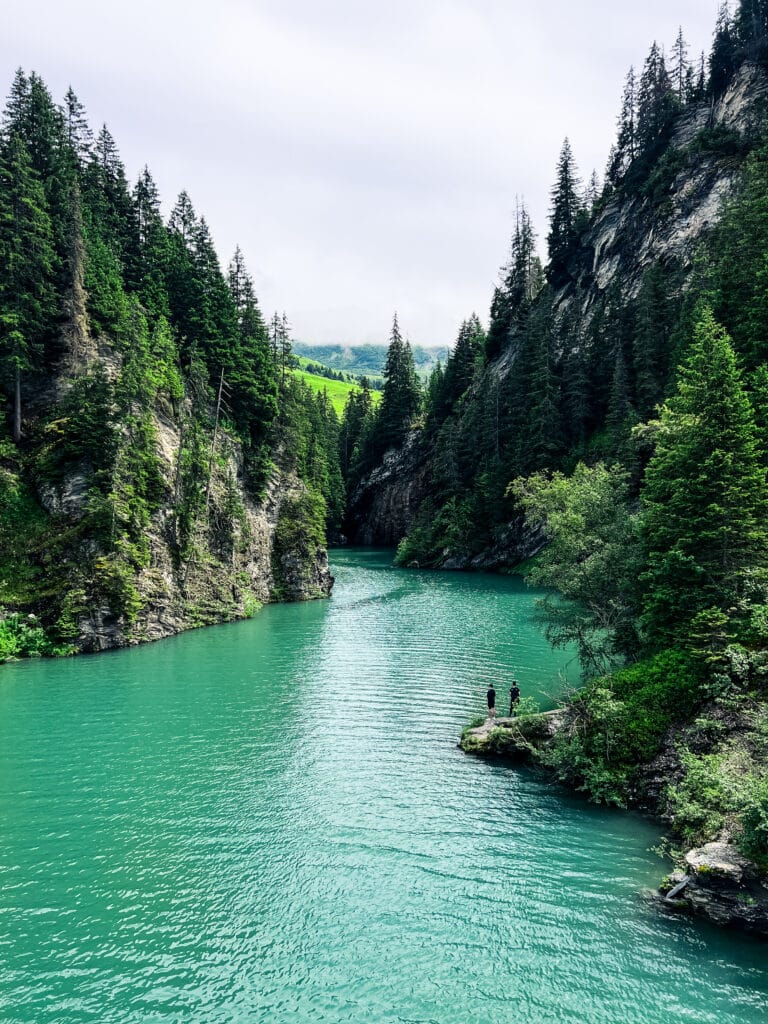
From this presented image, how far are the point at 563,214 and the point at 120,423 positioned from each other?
296 ft

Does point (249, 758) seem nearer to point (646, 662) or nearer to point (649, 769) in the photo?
point (649, 769)

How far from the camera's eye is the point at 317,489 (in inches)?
3044

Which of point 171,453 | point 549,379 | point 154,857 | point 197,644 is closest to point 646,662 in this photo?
point 154,857

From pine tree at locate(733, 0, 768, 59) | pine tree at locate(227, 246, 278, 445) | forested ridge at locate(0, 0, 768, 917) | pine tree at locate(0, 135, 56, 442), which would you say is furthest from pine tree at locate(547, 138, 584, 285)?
pine tree at locate(0, 135, 56, 442)

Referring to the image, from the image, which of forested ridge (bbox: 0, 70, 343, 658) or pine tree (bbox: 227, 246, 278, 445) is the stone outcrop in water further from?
pine tree (bbox: 227, 246, 278, 445)

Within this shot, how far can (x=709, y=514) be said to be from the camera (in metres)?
22.8

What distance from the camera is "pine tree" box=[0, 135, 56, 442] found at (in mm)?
45156

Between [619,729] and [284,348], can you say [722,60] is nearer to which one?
[284,348]

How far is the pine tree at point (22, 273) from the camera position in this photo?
4516 cm

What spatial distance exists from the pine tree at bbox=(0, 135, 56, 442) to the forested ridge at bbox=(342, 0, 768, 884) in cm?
4281

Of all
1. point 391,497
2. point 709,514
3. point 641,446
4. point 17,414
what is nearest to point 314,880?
point 709,514

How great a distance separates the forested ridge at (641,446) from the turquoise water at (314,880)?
344cm

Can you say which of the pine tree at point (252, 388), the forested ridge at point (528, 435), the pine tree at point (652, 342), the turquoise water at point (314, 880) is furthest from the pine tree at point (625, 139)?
the turquoise water at point (314, 880)

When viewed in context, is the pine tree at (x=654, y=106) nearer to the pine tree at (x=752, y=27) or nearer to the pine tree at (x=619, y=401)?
the pine tree at (x=752, y=27)
